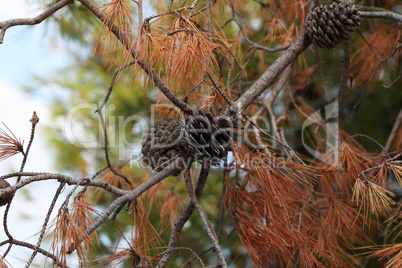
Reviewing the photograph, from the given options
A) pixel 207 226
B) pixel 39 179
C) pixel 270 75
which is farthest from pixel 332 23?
pixel 39 179

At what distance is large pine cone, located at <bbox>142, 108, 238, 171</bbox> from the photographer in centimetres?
71

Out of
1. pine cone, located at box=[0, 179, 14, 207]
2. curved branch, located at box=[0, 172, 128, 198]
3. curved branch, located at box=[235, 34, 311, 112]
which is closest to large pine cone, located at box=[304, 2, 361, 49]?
curved branch, located at box=[235, 34, 311, 112]

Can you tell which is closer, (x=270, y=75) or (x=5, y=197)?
(x=5, y=197)

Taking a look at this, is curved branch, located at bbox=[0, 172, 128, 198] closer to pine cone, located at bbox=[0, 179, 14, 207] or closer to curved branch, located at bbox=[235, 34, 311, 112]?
pine cone, located at bbox=[0, 179, 14, 207]

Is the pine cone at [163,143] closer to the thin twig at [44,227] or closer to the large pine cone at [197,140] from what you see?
the large pine cone at [197,140]

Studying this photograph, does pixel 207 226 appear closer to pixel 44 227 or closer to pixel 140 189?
pixel 140 189

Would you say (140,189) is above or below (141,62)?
below

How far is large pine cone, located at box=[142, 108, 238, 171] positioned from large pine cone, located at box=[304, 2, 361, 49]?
306 millimetres

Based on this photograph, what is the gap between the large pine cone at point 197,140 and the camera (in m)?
0.71

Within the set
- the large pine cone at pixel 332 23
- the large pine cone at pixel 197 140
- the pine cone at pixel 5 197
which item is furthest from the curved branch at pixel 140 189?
the large pine cone at pixel 332 23

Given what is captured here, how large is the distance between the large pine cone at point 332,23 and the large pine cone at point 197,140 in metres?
0.31

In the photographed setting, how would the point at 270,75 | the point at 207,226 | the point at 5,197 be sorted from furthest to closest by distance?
1. the point at 270,75
2. the point at 207,226
3. the point at 5,197

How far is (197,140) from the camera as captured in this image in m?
0.72

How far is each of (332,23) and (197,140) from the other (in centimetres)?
39
